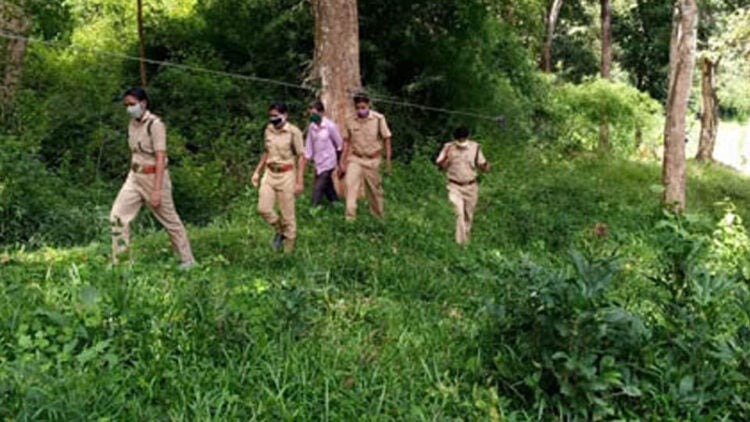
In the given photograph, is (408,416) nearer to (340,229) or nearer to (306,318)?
(306,318)

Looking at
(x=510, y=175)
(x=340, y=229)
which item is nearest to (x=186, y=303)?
(x=340, y=229)

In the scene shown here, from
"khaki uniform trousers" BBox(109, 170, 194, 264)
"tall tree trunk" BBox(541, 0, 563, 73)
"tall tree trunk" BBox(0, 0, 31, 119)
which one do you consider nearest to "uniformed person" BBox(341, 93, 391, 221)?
"khaki uniform trousers" BBox(109, 170, 194, 264)

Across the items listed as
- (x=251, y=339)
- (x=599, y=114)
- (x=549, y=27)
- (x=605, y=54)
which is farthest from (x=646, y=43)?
(x=251, y=339)

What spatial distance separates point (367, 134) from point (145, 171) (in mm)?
2916

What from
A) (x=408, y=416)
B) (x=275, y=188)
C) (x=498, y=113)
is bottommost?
(x=408, y=416)

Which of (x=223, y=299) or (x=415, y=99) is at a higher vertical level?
(x=415, y=99)

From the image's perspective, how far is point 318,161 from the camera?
29.7 feet

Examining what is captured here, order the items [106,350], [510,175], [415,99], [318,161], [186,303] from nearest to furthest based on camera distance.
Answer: [106,350] < [186,303] < [318,161] < [510,175] < [415,99]

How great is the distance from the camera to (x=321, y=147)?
8.98 m

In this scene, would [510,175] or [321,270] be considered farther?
[510,175]

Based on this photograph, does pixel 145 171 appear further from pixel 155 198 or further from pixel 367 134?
pixel 367 134

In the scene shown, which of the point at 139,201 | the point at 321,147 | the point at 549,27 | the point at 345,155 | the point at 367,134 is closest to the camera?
the point at 139,201

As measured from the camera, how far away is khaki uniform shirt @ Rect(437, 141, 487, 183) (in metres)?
7.95

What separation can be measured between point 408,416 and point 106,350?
1.61m
